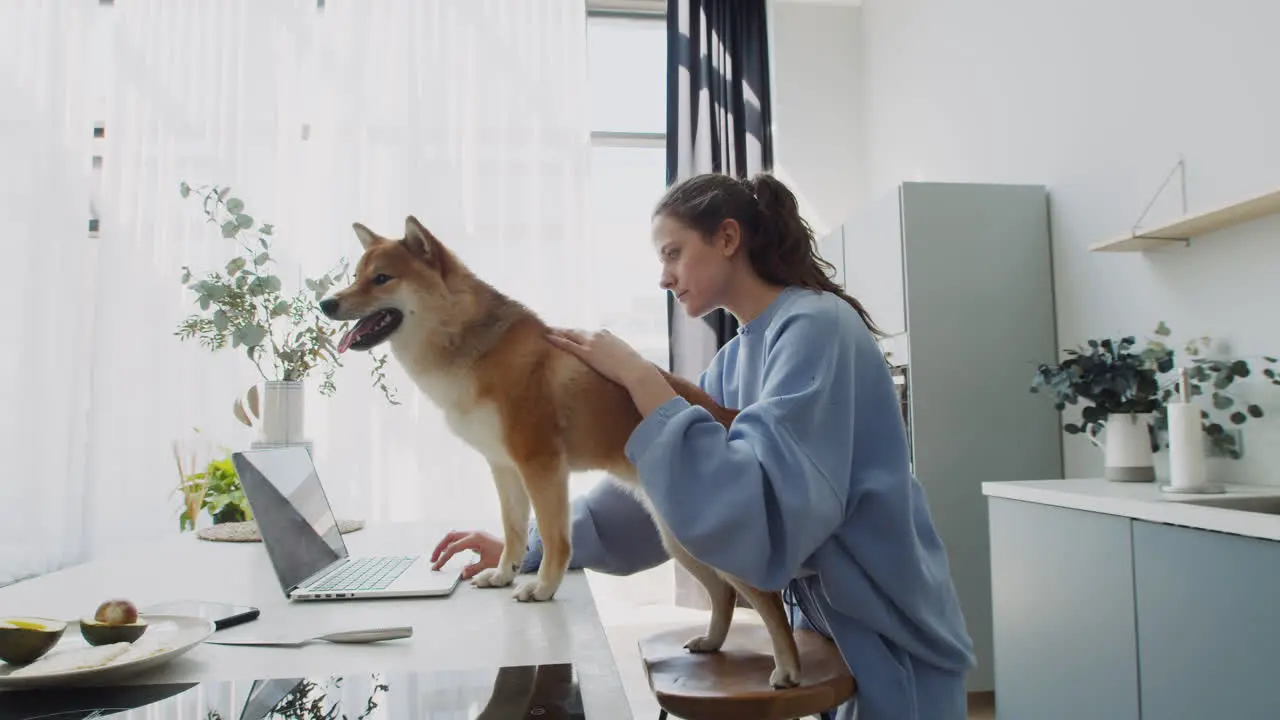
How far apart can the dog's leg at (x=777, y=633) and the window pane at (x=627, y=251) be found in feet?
10.2

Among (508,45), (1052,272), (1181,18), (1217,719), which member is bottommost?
(1217,719)

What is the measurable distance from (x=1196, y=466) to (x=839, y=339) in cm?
129

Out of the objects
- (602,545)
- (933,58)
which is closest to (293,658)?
(602,545)

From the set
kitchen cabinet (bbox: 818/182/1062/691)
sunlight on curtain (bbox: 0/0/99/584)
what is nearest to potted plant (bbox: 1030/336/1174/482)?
kitchen cabinet (bbox: 818/182/1062/691)

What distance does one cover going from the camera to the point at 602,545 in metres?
1.29

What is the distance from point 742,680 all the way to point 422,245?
2.58ft

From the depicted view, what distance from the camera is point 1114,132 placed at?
7.63 feet

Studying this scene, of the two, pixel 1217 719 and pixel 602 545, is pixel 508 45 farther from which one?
pixel 1217 719

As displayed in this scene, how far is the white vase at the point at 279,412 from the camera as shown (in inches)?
62.0

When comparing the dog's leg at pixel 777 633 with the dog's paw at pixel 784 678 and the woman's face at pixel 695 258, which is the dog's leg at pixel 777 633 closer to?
the dog's paw at pixel 784 678

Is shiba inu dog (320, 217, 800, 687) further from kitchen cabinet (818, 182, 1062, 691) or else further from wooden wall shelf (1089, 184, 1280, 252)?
kitchen cabinet (818, 182, 1062, 691)

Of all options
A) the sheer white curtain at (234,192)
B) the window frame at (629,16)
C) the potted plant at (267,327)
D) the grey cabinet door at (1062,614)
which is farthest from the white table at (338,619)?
the window frame at (629,16)

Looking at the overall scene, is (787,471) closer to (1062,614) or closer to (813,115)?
(1062,614)

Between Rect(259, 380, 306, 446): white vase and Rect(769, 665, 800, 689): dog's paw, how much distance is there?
43.3 inches
